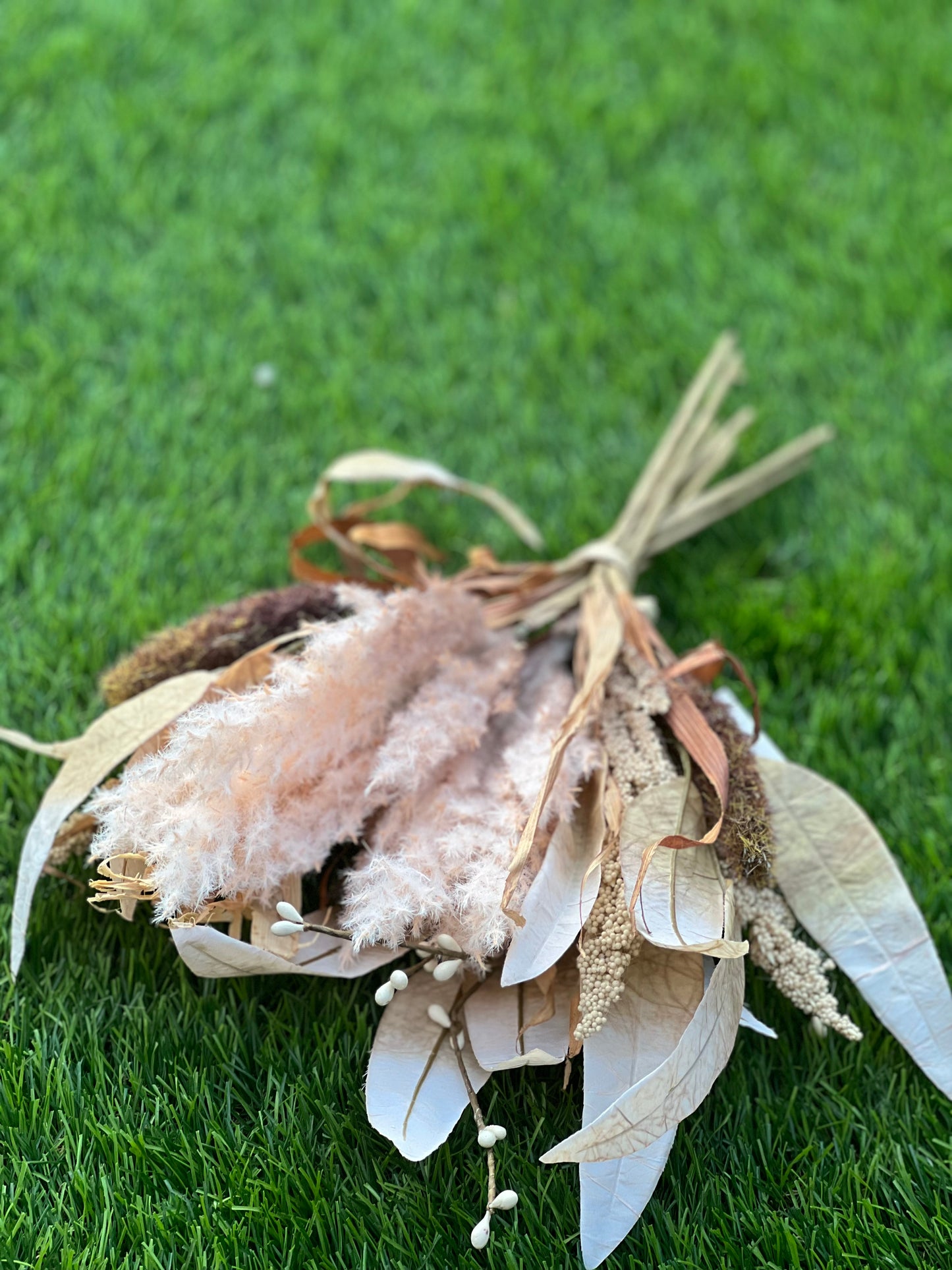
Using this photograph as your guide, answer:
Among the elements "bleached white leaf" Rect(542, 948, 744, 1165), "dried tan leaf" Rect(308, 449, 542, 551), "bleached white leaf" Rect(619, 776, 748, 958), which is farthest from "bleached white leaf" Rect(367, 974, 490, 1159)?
"dried tan leaf" Rect(308, 449, 542, 551)

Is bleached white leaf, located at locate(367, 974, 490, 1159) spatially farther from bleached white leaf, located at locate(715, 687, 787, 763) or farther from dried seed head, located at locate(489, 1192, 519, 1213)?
bleached white leaf, located at locate(715, 687, 787, 763)

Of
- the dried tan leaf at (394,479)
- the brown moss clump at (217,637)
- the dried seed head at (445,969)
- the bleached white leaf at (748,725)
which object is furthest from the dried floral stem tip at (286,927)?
the dried tan leaf at (394,479)

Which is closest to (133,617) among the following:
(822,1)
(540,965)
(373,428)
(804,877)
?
(373,428)

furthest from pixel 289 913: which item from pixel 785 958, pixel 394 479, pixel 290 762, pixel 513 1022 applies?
pixel 394 479

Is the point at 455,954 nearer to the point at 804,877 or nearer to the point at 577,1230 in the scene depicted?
the point at 577,1230

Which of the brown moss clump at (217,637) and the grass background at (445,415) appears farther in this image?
the brown moss clump at (217,637)

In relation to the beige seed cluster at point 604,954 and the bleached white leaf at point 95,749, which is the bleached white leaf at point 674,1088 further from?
the bleached white leaf at point 95,749

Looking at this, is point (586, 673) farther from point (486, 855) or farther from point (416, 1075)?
point (416, 1075)
